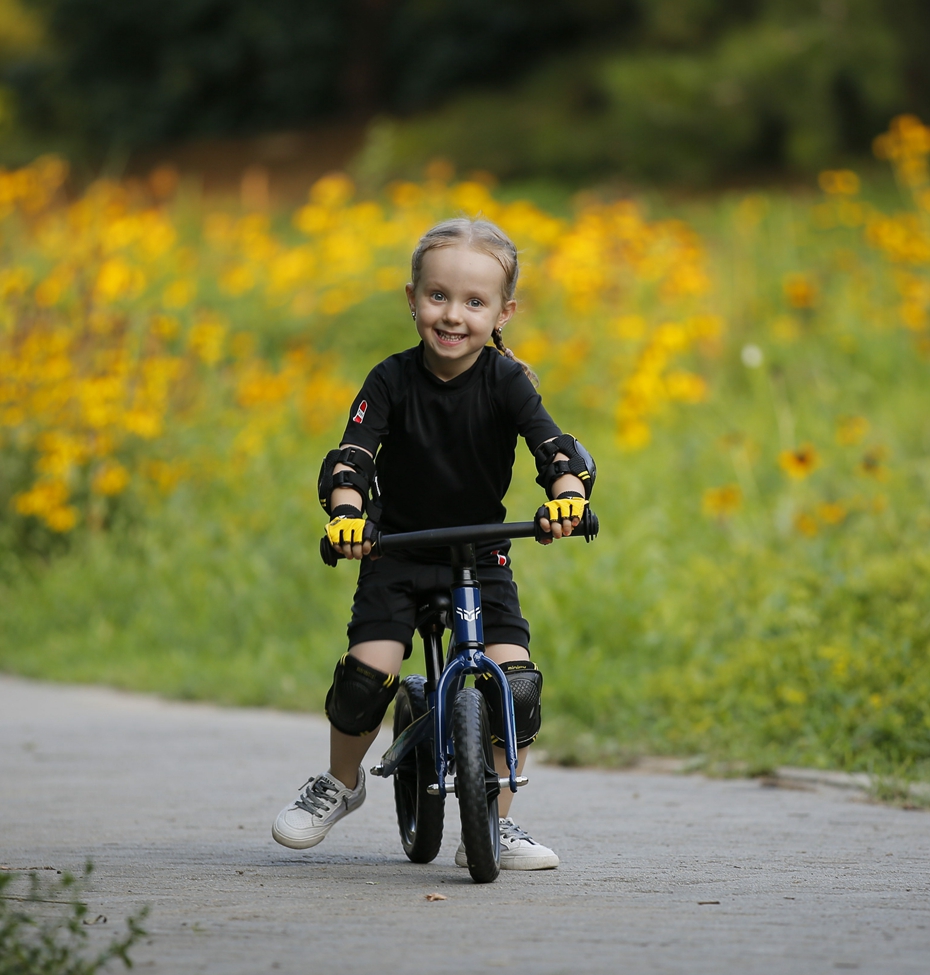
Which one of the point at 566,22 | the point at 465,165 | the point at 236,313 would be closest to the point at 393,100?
the point at 566,22

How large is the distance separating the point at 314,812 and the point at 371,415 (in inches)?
41.5

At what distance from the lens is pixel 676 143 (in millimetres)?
18312

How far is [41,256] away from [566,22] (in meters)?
15.9

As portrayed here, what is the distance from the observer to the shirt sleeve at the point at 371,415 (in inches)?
146

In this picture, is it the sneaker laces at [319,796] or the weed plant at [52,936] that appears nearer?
the weed plant at [52,936]

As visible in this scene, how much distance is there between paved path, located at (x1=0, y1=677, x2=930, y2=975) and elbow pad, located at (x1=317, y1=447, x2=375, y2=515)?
36.8 inches

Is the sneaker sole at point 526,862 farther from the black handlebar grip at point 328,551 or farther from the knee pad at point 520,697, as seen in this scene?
the black handlebar grip at point 328,551

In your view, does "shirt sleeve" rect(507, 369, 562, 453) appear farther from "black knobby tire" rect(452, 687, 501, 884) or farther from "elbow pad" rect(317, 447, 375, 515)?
"black knobby tire" rect(452, 687, 501, 884)

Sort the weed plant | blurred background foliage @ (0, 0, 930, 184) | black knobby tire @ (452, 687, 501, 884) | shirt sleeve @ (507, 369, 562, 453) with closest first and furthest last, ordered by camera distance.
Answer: the weed plant < black knobby tire @ (452, 687, 501, 884) < shirt sleeve @ (507, 369, 562, 453) < blurred background foliage @ (0, 0, 930, 184)

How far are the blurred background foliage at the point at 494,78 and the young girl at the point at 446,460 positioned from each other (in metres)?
9.97

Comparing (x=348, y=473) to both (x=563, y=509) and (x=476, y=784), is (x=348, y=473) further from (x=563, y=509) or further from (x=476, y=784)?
(x=476, y=784)

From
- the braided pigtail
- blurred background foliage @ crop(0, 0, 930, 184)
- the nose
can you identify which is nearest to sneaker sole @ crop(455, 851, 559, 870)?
the braided pigtail

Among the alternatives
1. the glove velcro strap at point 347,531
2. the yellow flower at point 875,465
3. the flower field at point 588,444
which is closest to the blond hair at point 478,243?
the glove velcro strap at point 347,531

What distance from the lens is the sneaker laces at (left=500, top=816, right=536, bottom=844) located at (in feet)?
12.7
